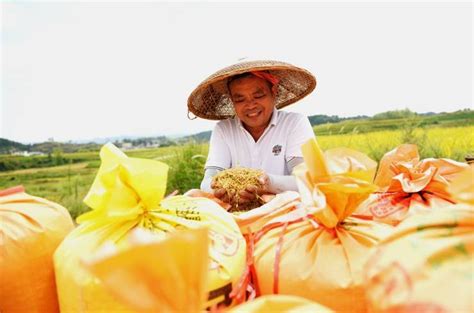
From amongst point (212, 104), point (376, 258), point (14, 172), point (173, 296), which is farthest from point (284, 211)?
point (14, 172)

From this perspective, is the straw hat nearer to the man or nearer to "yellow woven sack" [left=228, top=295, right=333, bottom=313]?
the man

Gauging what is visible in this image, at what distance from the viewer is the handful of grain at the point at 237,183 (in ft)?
6.16

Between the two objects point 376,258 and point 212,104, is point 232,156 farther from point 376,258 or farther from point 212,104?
point 376,258

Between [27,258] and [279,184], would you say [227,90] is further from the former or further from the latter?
[27,258]

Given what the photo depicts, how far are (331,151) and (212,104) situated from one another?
1.83 m

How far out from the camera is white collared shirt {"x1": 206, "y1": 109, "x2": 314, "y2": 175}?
8.54 feet

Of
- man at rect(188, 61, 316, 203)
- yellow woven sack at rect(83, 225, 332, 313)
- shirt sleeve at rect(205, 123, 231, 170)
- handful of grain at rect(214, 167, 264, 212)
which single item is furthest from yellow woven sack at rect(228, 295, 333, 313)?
shirt sleeve at rect(205, 123, 231, 170)

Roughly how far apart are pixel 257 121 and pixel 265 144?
0.16 meters

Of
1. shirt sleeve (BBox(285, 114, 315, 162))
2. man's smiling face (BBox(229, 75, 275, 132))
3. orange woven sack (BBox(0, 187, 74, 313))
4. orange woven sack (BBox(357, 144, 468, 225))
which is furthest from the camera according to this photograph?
shirt sleeve (BBox(285, 114, 315, 162))

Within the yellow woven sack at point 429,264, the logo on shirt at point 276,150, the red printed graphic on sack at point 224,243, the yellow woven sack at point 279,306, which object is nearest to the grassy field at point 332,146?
the logo on shirt at point 276,150

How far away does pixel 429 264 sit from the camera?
696mm

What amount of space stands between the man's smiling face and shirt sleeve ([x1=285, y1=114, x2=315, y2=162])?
0.19 meters

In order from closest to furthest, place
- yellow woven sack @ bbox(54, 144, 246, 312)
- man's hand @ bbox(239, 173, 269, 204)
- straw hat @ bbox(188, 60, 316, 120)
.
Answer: yellow woven sack @ bbox(54, 144, 246, 312) < man's hand @ bbox(239, 173, 269, 204) < straw hat @ bbox(188, 60, 316, 120)

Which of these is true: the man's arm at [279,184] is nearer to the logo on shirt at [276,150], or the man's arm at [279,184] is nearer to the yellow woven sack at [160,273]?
the logo on shirt at [276,150]
